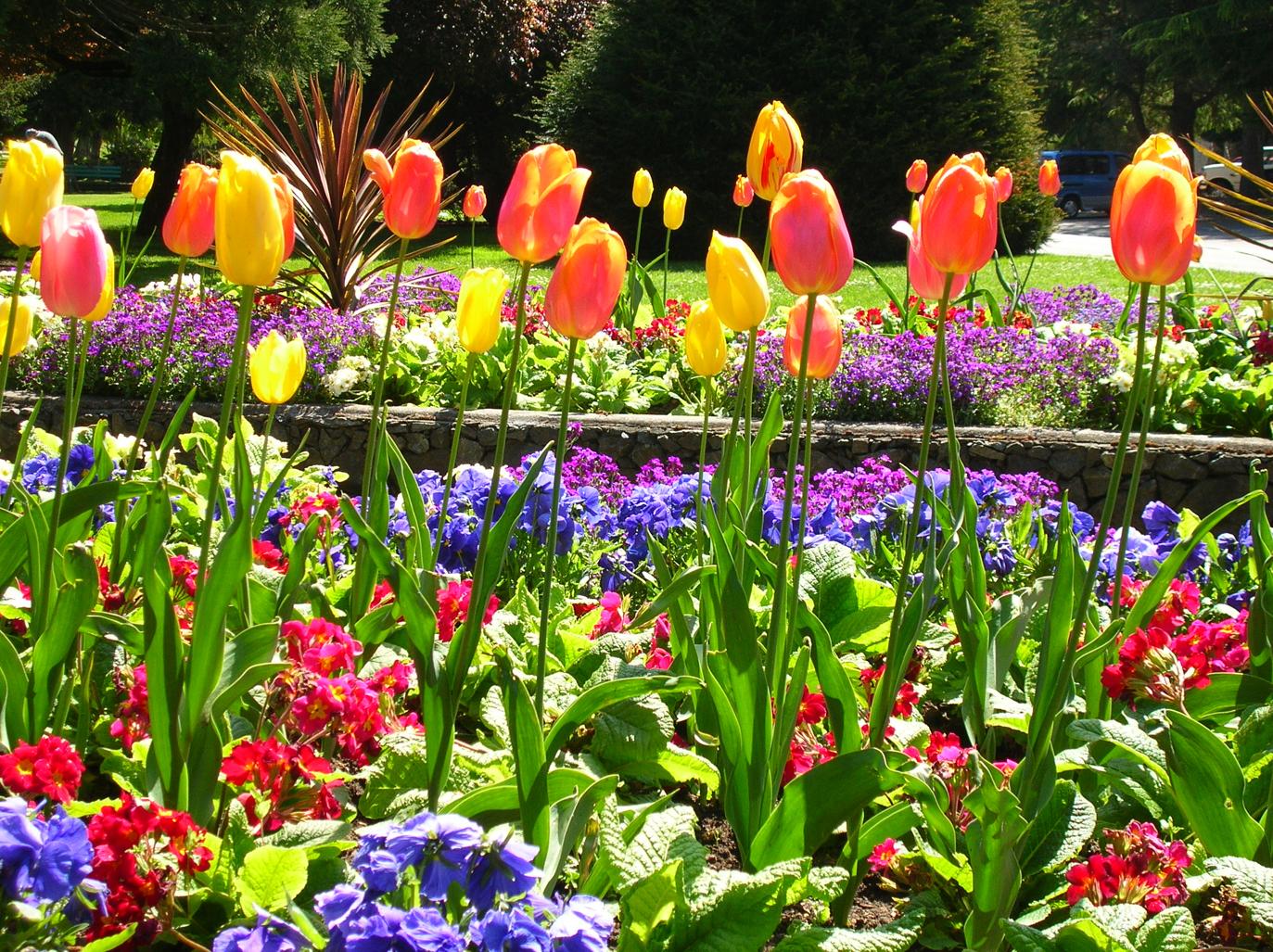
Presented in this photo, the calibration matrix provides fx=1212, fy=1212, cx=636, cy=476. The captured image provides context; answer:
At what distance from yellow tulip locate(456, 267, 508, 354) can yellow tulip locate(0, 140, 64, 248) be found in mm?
559

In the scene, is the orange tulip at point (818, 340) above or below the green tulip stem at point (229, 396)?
above

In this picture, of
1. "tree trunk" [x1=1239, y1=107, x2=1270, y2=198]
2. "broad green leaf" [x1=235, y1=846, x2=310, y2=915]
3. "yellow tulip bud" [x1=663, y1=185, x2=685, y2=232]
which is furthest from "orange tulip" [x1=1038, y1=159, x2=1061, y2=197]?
"tree trunk" [x1=1239, y1=107, x2=1270, y2=198]

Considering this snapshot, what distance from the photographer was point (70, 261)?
5.12 ft

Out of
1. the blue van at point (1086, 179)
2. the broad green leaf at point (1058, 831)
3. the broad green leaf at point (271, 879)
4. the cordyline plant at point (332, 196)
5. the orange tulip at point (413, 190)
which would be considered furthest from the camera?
the blue van at point (1086, 179)

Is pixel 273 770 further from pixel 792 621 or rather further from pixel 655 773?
pixel 792 621

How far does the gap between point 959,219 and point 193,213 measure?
3.51ft

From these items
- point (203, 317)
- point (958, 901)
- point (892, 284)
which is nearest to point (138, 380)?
point (203, 317)

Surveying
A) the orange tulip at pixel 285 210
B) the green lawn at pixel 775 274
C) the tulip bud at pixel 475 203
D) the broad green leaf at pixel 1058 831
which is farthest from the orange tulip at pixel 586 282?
the green lawn at pixel 775 274

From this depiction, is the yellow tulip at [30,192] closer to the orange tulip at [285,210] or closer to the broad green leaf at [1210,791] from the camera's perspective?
the orange tulip at [285,210]

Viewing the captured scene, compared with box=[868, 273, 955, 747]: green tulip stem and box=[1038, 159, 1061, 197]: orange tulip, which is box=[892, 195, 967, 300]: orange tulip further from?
box=[1038, 159, 1061, 197]: orange tulip

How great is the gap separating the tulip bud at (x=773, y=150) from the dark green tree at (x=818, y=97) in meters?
13.2

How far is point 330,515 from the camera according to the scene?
2.79m

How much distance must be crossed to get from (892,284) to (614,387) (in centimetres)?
761

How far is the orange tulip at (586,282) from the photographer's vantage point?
4.87ft
